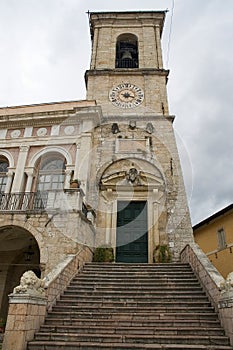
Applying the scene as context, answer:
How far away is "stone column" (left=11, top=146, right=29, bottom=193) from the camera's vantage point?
11.8 meters

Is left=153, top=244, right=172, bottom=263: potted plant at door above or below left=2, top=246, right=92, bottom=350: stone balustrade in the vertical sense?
above

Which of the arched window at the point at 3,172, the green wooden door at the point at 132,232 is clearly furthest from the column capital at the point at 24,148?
the green wooden door at the point at 132,232

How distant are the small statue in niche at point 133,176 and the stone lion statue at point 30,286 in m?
7.00

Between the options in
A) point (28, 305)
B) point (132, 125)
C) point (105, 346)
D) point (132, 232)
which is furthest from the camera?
point (132, 125)

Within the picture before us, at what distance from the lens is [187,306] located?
245 inches

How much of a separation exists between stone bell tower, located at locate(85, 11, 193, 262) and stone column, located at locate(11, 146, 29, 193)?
304 cm

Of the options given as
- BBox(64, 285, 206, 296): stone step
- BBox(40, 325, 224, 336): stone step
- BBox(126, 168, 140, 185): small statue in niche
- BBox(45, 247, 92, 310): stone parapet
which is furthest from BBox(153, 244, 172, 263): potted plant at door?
BBox(40, 325, 224, 336): stone step

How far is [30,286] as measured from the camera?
542 cm

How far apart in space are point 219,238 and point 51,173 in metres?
8.25

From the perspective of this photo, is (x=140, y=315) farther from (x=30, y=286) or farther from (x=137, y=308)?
(x=30, y=286)

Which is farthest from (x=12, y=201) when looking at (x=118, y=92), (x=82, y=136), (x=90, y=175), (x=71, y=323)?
(x=118, y=92)

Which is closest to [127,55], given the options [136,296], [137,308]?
[136,296]

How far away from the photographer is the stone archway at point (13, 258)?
1061 cm

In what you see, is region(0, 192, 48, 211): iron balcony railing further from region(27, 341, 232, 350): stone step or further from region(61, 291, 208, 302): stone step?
region(27, 341, 232, 350): stone step
